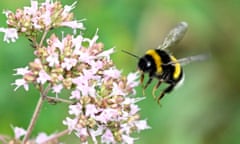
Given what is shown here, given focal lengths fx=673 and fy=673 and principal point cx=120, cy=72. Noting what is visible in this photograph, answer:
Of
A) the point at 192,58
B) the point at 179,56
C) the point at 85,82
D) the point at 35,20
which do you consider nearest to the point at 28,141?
the point at 85,82

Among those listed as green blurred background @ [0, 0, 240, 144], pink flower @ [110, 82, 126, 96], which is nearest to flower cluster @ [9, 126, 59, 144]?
pink flower @ [110, 82, 126, 96]

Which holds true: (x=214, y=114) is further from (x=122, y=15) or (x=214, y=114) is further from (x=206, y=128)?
(x=122, y=15)

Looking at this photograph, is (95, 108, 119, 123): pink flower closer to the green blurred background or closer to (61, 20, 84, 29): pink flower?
(61, 20, 84, 29): pink flower

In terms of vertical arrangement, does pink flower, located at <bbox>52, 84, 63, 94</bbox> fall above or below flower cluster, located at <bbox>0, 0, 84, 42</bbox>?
below

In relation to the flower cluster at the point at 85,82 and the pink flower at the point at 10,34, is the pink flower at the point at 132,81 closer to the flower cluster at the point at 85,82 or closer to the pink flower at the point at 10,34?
the flower cluster at the point at 85,82

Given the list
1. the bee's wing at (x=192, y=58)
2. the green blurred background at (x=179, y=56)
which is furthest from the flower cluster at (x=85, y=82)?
the green blurred background at (x=179, y=56)
